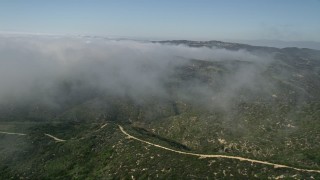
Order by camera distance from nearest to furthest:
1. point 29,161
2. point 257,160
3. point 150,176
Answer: point 257,160 → point 150,176 → point 29,161

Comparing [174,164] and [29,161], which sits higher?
[174,164]

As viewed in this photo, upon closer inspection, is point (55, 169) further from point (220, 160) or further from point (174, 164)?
point (220, 160)

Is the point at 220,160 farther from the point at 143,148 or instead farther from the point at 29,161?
the point at 29,161

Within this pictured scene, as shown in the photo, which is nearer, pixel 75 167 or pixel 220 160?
pixel 220 160

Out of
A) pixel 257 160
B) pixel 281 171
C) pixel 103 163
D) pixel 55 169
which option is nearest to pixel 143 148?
pixel 103 163

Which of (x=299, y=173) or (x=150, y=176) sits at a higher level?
(x=299, y=173)

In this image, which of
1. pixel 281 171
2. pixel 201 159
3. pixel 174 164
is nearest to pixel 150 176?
pixel 174 164

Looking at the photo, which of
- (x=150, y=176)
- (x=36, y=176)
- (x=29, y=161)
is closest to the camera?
(x=150, y=176)

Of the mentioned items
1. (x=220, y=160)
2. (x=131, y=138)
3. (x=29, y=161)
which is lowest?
(x=29, y=161)

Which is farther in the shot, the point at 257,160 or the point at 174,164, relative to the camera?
the point at 174,164
